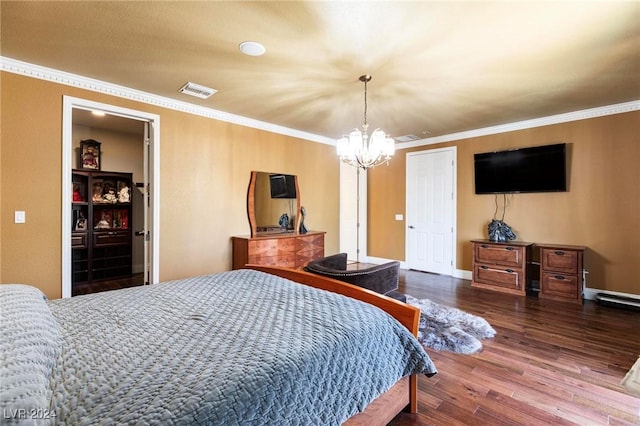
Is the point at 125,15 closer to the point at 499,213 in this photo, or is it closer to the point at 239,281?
the point at 239,281

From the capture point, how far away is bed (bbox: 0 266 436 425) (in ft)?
2.78

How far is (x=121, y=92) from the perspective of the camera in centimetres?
337

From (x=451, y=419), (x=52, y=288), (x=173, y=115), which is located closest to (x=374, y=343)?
(x=451, y=419)

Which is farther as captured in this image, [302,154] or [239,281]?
[302,154]

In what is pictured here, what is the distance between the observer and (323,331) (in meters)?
1.32

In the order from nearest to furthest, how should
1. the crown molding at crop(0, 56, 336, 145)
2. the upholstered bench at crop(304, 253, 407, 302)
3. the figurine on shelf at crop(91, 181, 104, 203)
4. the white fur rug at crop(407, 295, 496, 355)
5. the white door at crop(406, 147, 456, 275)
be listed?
the upholstered bench at crop(304, 253, 407, 302)
the white fur rug at crop(407, 295, 496, 355)
the crown molding at crop(0, 56, 336, 145)
the figurine on shelf at crop(91, 181, 104, 203)
the white door at crop(406, 147, 456, 275)

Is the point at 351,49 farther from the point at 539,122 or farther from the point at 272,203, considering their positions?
the point at 539,122

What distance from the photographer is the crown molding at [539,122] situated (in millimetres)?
3814

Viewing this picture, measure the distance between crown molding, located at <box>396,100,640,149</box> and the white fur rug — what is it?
3074mm

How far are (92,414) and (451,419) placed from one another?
6.09ft

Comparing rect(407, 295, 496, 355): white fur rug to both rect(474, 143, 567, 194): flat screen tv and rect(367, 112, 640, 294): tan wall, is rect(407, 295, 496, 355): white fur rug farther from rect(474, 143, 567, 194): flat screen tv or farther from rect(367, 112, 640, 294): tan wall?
rect(474, 143, 567, 194): flat screen tv

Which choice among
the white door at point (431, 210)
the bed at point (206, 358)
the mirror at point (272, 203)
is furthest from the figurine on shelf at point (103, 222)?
the white door at point (431, 210)

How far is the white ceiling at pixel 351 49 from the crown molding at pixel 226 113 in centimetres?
11

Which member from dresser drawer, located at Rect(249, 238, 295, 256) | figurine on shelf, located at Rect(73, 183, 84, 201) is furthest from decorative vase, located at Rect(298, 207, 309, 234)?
figurine on shelf, located at Rect(73, 183, 84, 201)
